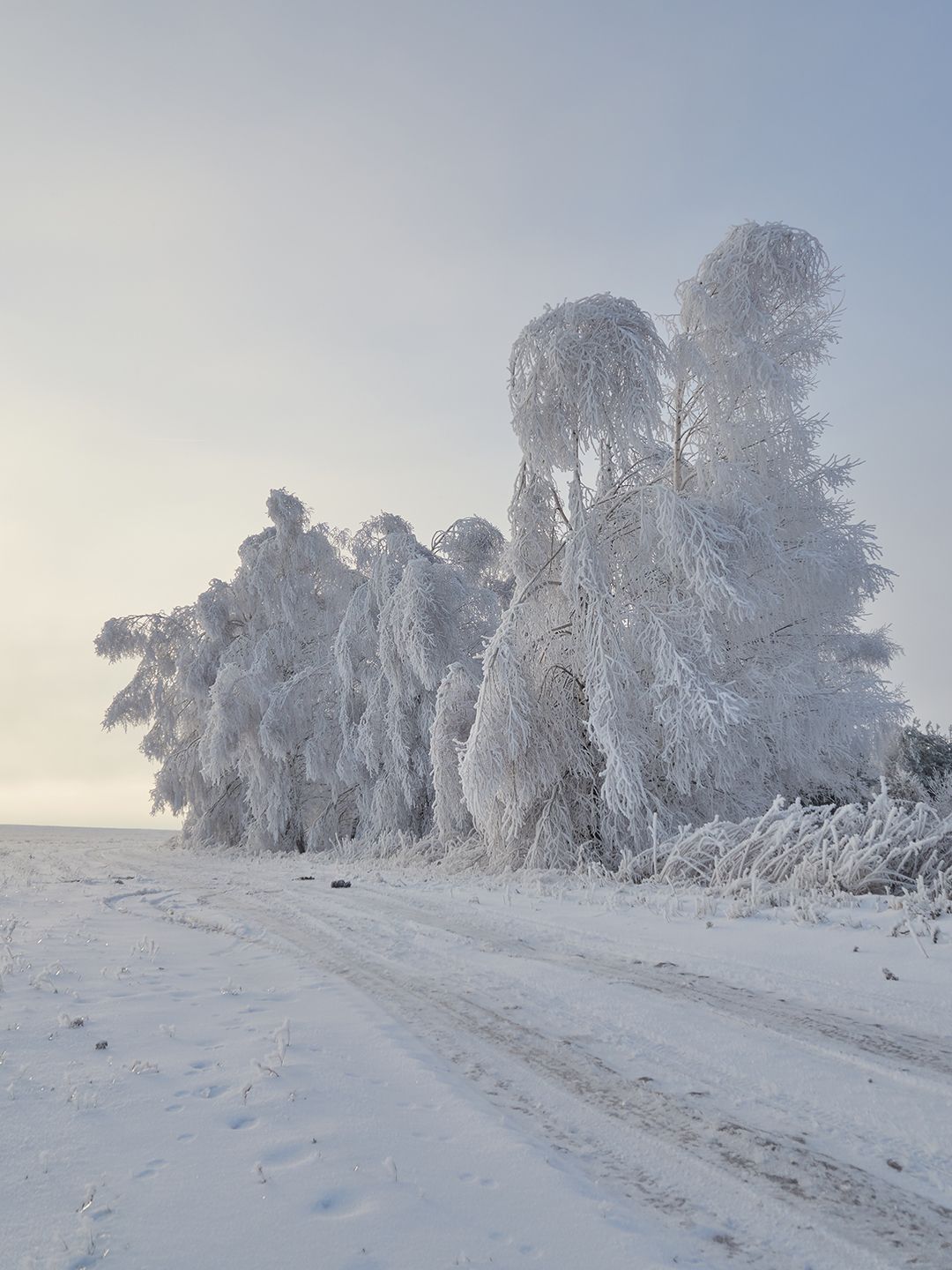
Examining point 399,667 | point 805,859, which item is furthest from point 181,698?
point 805,859

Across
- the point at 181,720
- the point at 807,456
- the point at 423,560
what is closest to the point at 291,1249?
the point at 807,456

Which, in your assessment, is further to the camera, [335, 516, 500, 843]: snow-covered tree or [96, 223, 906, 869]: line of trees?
[335, 516, 500, 843]: snow-covered tree

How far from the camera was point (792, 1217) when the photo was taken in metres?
1.94

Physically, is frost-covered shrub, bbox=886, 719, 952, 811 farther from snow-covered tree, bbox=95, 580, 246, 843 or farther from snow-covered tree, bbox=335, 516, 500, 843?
snow-covered tree, bbox=95, 580, 246, 843

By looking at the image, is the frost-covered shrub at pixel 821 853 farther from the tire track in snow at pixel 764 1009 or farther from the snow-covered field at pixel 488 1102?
the tire track in snow at pixel 764 1009

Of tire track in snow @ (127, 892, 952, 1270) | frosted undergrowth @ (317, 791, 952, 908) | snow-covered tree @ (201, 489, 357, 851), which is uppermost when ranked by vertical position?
snow-covered tree @ (201, 489, 357, 851)

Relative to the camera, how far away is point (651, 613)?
1079 cm

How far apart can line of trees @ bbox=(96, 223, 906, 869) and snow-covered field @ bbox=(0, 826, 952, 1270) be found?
505 cm

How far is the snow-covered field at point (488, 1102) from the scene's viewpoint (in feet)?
6.09

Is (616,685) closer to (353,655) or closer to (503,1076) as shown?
(503,1076)

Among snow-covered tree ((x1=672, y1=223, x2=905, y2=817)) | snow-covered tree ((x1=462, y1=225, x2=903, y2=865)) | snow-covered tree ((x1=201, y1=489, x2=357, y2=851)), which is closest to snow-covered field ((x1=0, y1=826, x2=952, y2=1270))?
snow-covered tree ((x1=462, y1=225, x2=903, y2=865))

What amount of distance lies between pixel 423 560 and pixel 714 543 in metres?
7.84

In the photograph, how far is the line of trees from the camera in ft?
35.0

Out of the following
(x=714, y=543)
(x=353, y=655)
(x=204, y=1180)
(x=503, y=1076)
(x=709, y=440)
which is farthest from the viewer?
(x=353, y=655)
